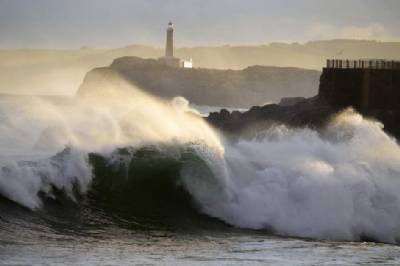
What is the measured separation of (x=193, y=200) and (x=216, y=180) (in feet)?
2.56

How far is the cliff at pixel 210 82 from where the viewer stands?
111 m

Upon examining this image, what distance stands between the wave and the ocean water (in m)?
0.03

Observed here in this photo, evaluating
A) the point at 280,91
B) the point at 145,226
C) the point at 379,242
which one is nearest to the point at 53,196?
the point at 145,226

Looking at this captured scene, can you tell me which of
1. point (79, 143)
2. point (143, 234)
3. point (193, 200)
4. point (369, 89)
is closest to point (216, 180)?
point (193, 200)

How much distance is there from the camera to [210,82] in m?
115

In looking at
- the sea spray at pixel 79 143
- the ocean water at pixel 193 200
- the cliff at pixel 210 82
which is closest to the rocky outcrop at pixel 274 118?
the sea spray at pixel 79 143

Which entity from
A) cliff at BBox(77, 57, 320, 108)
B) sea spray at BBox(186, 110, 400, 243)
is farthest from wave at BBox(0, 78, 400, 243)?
cliff at BBox(77, 57, 320, 108)

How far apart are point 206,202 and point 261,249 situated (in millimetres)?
4142

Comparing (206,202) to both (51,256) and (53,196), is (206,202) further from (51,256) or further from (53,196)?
(51,256)

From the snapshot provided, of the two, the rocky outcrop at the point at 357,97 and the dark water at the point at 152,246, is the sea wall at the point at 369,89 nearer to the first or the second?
the rocky outcrop at the point at 357,97

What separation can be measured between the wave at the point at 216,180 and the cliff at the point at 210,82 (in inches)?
3291

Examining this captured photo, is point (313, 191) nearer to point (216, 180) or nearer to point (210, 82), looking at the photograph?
point (216, 180)

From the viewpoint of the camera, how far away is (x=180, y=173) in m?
21.6

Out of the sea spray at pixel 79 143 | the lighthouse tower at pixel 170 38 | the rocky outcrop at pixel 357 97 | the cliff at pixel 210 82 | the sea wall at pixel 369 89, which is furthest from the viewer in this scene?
the cliff at pixel 210 82
